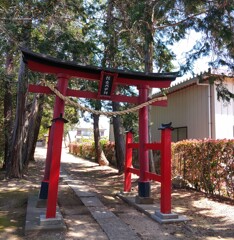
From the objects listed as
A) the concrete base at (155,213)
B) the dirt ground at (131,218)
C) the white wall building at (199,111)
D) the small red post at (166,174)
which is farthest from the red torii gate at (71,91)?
the white wall building at (199,111)

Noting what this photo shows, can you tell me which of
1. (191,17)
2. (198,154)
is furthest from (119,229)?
(191,17)

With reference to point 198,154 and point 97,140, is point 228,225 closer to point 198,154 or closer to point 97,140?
point 198,154

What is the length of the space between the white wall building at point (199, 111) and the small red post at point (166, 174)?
18.7 ft

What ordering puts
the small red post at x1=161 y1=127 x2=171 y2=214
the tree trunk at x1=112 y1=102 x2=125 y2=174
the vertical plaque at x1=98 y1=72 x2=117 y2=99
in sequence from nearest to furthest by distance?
1. the small red post at x1=161 y1=127 x2=171 y2=214
2. the vertical plaque at x1=98 y1=72 x2=117 y2=99
3. the tree trunk at x1=112 y1=102 x2=125 y2=174

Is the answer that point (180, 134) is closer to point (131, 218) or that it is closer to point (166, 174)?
point (166, 174)

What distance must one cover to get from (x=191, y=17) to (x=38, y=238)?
7.39m

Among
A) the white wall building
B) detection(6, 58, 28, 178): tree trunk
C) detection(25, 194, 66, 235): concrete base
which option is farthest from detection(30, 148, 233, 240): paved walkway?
the white wall building

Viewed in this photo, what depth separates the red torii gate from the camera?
5.43 meters

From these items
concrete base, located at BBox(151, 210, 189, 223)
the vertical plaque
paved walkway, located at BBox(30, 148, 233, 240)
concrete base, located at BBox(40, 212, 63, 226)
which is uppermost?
the vertical plaque

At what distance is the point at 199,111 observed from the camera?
41.4ft

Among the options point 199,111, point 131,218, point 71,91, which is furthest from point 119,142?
point 131,218

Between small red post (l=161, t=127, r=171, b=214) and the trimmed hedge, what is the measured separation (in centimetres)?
222

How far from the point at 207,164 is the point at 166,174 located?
8.80 ft

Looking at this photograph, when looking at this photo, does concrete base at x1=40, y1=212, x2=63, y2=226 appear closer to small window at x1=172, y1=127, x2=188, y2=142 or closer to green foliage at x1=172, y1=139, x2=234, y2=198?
green foliage at x1=172, y1=139, x2=234, y2=198
